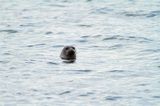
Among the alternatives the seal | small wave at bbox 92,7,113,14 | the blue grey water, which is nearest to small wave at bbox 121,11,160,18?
the blue grey water

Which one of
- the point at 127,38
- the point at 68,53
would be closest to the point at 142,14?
the point at 127,38

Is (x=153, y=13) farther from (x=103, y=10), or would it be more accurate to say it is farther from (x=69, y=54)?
(x=69, y=54)

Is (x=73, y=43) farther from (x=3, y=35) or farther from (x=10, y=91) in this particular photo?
(x=10, y=91)

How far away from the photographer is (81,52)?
2000 centimetres

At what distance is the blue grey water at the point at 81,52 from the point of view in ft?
51.7

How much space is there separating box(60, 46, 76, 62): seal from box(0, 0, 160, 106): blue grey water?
0.19 metres

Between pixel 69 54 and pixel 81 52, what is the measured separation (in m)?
0.84

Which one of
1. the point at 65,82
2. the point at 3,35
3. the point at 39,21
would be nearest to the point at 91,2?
the point at 39,21

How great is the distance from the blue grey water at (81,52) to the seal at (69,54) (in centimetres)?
19

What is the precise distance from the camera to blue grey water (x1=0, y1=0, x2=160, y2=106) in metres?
15.8

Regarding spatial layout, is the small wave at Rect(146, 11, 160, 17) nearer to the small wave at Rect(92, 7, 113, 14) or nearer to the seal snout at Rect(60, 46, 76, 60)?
the small wave at Rect(92, 7, 113, 14)

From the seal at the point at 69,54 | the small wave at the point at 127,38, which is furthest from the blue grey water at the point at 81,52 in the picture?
the seal at the point at 69,54

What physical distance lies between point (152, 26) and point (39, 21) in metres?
3.99

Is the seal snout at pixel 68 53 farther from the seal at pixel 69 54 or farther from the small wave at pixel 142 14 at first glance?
the small wave at pixel 142 14
